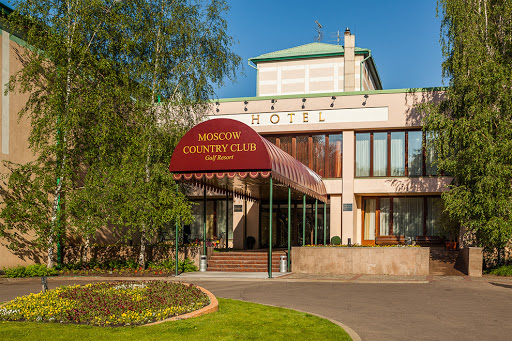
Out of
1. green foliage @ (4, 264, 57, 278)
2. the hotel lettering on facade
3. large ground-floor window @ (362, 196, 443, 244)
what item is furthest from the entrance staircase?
large ground-floor window @ (362, 196, 443, 244)

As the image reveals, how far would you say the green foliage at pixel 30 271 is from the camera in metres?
21.0

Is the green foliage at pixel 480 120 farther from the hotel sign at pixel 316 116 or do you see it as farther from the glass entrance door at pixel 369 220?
the glass entrance door at pixel 369 220

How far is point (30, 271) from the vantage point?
70.9ft

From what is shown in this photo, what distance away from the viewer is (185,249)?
24.2 meters

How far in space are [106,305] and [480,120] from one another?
18.7 m

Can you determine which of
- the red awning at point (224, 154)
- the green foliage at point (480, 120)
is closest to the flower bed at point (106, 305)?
the red awning at point (224, 154)

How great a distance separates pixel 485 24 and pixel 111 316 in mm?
22330

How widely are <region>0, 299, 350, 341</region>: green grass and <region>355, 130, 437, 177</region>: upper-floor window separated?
71.4ft

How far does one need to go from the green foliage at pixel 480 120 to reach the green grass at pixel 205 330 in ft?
48.9

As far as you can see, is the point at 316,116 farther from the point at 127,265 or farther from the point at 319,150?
the point at 127,265

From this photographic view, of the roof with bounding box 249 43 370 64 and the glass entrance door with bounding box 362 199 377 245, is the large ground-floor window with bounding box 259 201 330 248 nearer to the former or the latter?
the glass entrance door with bounding box 362 199 377 245

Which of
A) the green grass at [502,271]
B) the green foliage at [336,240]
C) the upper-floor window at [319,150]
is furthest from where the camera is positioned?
the upper-floor window at [319,150]

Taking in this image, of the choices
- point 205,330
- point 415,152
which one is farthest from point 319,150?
point 205,330

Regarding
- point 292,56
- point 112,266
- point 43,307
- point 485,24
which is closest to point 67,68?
point 112,266
